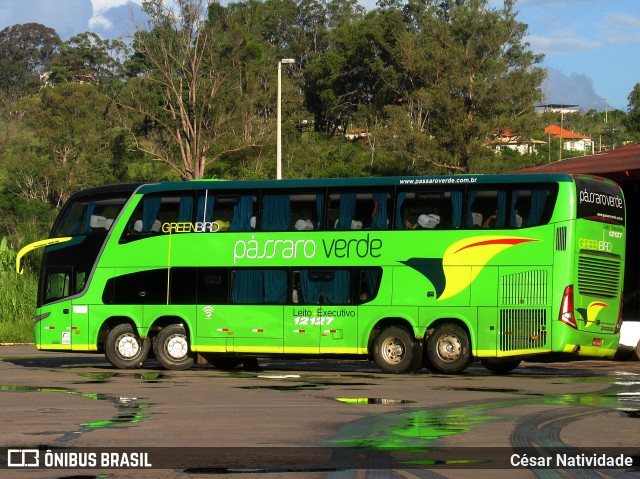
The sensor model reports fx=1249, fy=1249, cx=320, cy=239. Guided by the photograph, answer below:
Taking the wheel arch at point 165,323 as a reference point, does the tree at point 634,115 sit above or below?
above

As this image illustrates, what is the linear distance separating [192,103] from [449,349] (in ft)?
158

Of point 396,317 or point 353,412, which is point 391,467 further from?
point 396,317

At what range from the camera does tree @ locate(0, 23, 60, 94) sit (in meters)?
138

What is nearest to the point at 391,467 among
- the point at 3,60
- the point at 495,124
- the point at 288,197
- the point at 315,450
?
the point at 315,450

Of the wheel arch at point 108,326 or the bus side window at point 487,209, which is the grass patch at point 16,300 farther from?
the bus side window at point 487,209

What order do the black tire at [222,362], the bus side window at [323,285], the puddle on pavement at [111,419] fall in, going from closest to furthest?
the puddle on pavement at [111,419], the bus side window at [323,285], the black tire at [222,362]

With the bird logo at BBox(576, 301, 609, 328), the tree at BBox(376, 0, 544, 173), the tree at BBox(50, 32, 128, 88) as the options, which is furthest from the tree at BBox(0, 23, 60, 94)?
the bird logo at BBox(576, 301, 609, 328)

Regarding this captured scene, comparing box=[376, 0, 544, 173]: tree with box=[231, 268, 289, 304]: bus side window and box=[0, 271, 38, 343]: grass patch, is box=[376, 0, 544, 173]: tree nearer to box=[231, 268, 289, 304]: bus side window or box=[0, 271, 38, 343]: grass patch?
box=[0, 271, 38, 343]: grass patch

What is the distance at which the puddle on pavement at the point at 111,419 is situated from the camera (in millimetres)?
13204

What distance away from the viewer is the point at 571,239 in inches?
890

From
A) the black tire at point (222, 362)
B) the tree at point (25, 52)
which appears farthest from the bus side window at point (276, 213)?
the tree at point (25, 52)

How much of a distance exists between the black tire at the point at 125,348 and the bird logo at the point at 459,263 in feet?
19.4

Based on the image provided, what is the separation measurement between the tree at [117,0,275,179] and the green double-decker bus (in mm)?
42038

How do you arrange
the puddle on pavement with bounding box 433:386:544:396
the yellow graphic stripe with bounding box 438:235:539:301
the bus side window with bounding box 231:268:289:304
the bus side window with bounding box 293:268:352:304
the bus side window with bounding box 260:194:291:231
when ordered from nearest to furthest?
the puddle on pavement with bounding box 433:386:544:396, the yellow graphic stripe with bounding box 438:235:539:301, the bus side window with bounding box 293:268:352:304, the bus side window with bounding box 260:194:291:231, the bus side window with bounding box 231:268:289:304
